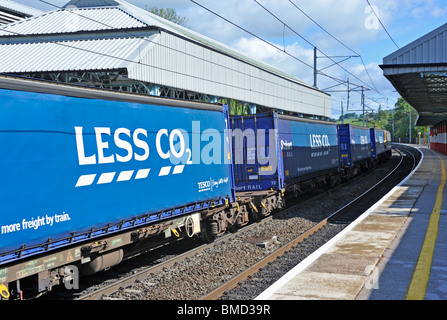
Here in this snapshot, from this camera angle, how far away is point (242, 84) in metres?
32.5

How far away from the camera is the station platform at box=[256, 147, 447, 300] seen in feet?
23.3

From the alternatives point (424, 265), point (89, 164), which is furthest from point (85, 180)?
point (424, 265)

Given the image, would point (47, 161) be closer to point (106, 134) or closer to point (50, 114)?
point (50, 114)

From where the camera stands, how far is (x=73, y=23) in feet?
91.5

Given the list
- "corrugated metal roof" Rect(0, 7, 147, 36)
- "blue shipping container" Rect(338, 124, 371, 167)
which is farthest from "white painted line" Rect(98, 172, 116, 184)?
"blue shipping container" Rect(338, 124, 371, 167)

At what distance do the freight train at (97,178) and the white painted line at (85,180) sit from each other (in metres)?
0.03

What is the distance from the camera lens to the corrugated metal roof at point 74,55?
2167 cm

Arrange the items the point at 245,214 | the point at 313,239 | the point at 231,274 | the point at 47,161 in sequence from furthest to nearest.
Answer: the point at 245,214 < the point at 313,239 < the point at 231,274 < the point at 47,161

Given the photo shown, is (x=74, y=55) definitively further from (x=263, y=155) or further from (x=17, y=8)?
(x=17, y=8)

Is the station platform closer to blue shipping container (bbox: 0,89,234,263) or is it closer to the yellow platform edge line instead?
the yellow platform edge line

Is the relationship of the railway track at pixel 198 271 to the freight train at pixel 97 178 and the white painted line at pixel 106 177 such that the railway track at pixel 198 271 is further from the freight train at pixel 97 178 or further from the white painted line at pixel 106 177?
the white painted line at pixel 106 177

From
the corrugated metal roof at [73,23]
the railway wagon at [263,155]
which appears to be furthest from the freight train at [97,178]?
the corrugated metal roof at [73,23]

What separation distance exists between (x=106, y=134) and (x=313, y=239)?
303 inches
